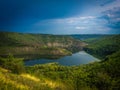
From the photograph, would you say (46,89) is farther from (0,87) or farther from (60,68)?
(60,68)

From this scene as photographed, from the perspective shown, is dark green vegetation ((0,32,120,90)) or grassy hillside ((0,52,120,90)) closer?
grassy hillside ((0,52,120,90))

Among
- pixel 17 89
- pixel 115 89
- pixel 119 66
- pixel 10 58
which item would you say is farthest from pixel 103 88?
pixel 17 89

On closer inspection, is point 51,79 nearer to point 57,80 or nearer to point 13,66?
point 57,80

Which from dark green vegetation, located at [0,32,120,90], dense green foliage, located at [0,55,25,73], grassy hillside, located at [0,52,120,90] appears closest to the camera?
grassy hillside, located at [0,52,120,90]

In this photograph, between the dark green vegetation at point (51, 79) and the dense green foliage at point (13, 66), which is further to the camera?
the dense green foliage at point (13, 66)

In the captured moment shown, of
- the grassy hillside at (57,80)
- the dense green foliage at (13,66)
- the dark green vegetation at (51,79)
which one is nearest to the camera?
the grassy hillside at (57,80)

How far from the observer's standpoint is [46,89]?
832 inches

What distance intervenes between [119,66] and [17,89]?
102603 millimetres

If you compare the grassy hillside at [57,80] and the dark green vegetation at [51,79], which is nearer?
the grassy hillside at [57,80]

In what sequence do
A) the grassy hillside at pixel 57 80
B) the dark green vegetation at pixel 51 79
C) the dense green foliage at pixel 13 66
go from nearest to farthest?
→ the grassy hillside at pixel 57 80 → the dark green vegetation at pixel 51 79 → the dense green foliage at pixel 13 66

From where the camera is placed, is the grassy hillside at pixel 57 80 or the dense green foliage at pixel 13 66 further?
the dense green foliage at pixel 13 66

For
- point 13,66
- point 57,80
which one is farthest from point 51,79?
point 13,66

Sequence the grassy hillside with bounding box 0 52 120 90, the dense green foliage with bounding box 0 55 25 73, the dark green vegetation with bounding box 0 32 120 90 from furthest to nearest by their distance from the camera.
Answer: the dense green foliage with bounding box 0 55 25 73, the dark green vegetation with bounding box 0 32 120 90, the grassy hillside with bounding box 0 52 120 90

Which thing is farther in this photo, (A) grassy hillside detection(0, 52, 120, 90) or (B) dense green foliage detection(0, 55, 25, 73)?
(B) dense green foliage detection(0, 55, 25, 73)
